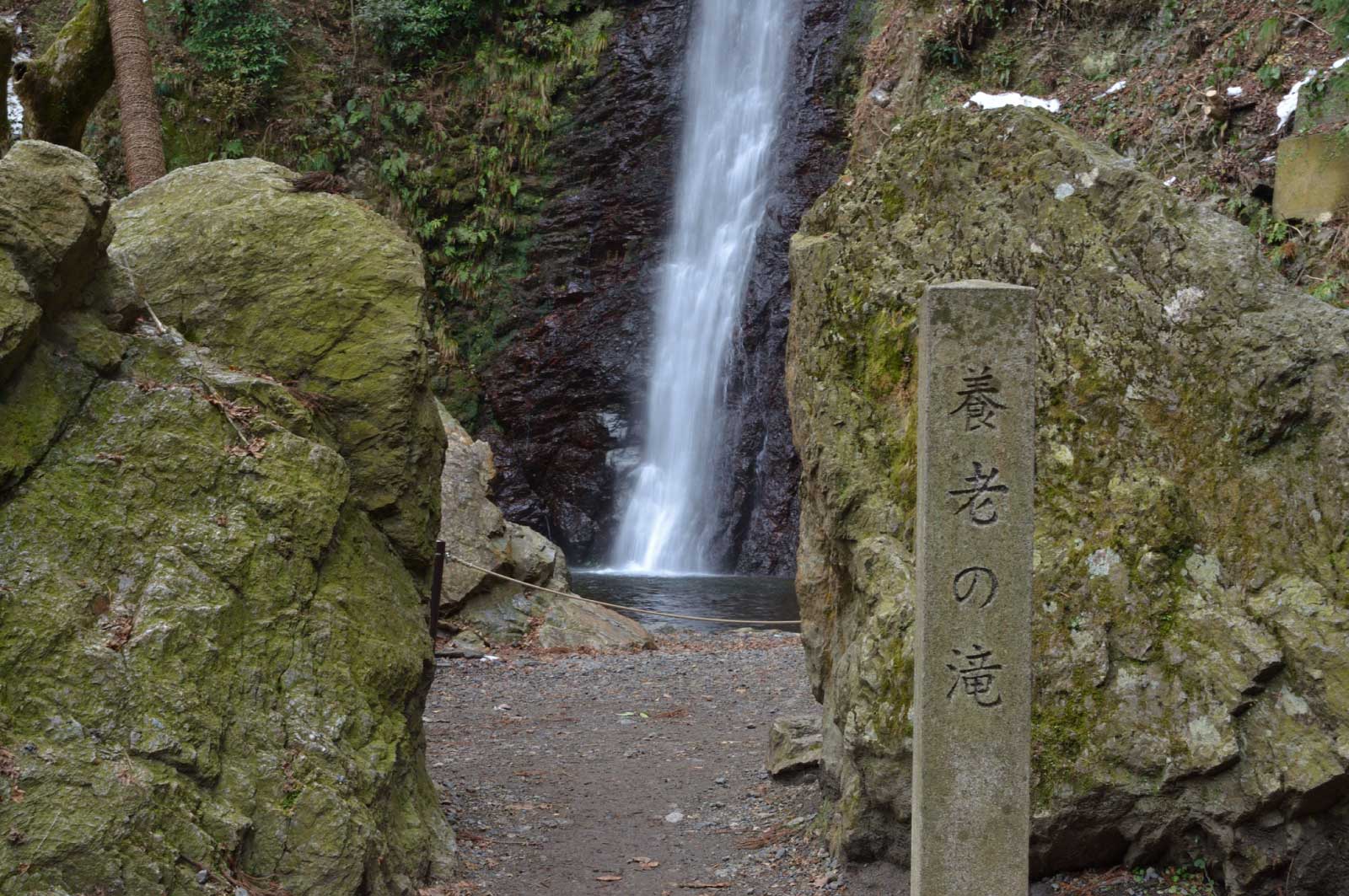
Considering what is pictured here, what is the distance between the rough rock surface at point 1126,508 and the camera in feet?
12.4

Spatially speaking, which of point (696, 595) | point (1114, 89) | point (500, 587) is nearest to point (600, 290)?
point (696, 595)

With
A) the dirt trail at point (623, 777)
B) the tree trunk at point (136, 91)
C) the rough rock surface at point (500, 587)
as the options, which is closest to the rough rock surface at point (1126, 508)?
the dirt trail at point (623, 777)

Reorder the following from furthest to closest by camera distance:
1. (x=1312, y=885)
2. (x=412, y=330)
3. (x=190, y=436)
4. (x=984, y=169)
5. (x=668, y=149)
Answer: (x=668, y=149) < (x=412, y=330) < (x=984, y=169) < (x=190, y=436) < (x=1312, y=885)

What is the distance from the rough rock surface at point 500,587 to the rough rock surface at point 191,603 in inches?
211

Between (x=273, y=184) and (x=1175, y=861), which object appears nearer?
(x=1175, y=861)

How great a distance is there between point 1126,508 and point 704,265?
1520 centimetres

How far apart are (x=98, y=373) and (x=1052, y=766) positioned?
150 inches

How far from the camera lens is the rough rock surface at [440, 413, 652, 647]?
404 inches

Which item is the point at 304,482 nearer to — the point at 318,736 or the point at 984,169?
the point at 318,736

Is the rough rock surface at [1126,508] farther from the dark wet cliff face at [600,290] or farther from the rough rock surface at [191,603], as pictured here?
the dark wet cliff face at [600,290]

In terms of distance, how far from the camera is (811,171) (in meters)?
18.1

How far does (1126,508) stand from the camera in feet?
13.5

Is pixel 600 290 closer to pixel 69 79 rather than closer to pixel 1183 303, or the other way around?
pixel 69 79

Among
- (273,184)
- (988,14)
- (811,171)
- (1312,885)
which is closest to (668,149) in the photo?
(811,171)
